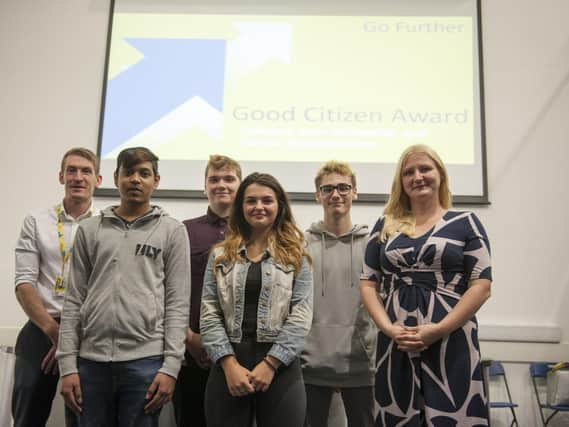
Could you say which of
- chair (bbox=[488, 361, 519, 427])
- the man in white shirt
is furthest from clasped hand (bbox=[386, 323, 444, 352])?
chair (bbox=[488, 361, 519, 427])

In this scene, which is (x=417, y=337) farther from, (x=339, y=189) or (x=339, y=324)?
(x=339, y=189)

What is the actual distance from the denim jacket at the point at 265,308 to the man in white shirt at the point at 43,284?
718 mm

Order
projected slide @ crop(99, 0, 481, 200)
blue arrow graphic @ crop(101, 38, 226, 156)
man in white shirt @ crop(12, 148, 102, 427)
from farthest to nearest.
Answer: blue arrow graphic @ crop(101, 38, 226, 156)
projected slide @ crop(99, 0, 481, 200)
man in white shirt @ crop(12, 148, 102, 427)

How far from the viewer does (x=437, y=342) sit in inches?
66.3

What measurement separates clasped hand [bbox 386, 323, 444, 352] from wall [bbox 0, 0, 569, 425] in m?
1.87

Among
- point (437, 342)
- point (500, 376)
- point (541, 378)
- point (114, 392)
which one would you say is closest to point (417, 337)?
point (437, 342)

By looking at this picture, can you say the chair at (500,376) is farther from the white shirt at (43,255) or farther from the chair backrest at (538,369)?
the white shirt at (43,255)

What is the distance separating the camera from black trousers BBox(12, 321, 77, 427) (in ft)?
6.67

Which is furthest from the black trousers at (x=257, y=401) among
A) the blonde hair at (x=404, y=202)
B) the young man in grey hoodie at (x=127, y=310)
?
the blonde hair at (x=404, y=202)

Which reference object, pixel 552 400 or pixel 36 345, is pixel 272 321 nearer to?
pixel 36 345

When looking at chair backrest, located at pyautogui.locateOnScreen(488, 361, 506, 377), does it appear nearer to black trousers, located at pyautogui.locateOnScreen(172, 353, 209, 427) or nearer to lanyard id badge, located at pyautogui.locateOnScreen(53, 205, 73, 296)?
black trousers, located at pyautogui.locateOnScreen(172, 353, 209, 427)

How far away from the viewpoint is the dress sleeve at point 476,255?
1713 millimetres

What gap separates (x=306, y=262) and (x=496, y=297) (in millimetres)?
2111

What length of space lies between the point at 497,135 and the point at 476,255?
2195 mm
